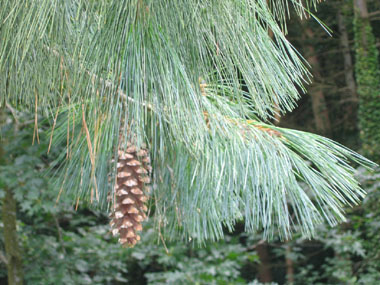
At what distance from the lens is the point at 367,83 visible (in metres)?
3.92

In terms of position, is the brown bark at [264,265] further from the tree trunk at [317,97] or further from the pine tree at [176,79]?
the pine tree at [176,79]

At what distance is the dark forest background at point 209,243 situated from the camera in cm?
232

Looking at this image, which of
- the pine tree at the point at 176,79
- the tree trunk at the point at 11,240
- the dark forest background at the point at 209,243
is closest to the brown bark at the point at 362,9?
the dark forest background at the point at 209,243

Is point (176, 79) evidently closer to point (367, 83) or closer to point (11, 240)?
point (11, 240)

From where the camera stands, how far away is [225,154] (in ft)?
3.25

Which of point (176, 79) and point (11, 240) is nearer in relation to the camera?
point (176, 79)

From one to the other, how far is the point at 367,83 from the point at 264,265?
1.86 metres

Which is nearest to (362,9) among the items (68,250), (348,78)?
(348,78)

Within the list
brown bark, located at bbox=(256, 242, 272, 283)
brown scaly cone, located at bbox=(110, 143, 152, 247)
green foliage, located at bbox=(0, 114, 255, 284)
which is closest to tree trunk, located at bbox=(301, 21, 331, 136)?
brown bark, located at bbox=(256, 242, 272, 283)

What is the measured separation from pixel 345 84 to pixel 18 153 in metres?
3.61

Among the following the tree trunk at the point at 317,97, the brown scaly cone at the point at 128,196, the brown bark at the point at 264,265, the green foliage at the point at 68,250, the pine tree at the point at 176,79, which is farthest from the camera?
the brown bark at the point at 264,265

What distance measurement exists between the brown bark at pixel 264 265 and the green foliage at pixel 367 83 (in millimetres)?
1384

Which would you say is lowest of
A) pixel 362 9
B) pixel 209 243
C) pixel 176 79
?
pixel 209 243

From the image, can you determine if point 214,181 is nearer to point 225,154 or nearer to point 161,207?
point 225,154
